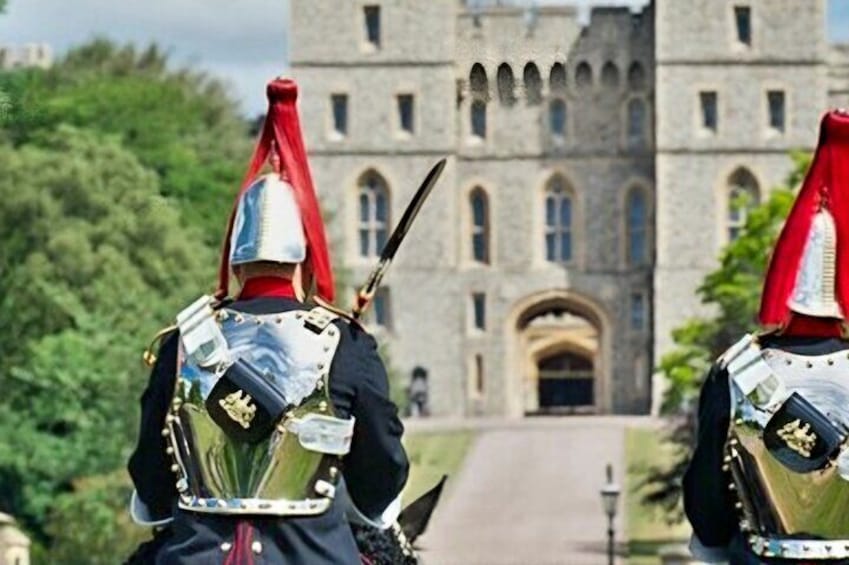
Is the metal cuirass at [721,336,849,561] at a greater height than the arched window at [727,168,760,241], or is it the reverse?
the metal cuirass at [721,336,849,561]

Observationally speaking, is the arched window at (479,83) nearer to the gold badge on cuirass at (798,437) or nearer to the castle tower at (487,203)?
the gold badge on cuirass at (798,437)

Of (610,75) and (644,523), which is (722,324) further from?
(610,75)

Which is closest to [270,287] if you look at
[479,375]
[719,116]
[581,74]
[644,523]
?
[581,74]

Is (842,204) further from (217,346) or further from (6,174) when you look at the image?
(6,174)

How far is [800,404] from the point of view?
290 inches

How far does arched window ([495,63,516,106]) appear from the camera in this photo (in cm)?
736

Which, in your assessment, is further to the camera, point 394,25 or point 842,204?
point 394,25

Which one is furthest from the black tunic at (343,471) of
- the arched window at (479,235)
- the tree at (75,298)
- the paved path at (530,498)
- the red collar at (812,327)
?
the arched window at (479,235)

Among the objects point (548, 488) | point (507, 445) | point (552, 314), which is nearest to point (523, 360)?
point (552, 314)

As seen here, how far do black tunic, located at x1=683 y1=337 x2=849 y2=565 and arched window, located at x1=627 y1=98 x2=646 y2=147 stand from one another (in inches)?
2163

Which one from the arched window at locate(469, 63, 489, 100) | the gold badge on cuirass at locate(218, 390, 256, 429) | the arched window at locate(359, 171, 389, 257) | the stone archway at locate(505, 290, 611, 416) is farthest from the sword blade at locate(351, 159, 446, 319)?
the stone archway at locate(505, 290, 611, 416)

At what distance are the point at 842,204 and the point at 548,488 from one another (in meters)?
34.7

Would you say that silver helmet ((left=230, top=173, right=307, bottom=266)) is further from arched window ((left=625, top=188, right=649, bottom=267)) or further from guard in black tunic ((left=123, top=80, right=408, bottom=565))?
arched window ((left=625, top=188, right=649, bottom=267))

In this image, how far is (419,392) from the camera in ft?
196
